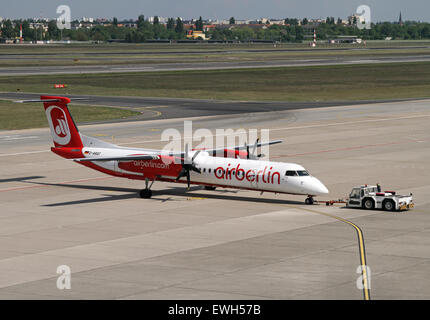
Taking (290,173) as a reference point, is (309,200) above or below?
below

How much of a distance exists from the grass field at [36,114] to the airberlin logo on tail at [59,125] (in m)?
36.9

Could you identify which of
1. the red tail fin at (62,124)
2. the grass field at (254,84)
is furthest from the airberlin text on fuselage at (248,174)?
the grass field at (254,84)

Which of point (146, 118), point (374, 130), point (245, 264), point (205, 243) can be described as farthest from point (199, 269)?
point (146, 118)

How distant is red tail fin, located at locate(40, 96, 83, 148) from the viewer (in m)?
54.1

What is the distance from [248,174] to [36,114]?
60.0 m

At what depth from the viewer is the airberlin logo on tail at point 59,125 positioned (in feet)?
178

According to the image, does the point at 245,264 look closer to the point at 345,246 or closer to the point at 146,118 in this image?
the point at 345,246

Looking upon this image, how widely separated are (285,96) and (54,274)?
322 feet

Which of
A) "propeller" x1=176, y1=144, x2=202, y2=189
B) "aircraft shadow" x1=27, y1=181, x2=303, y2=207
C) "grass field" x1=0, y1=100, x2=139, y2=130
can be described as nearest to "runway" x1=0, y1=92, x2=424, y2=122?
"grass field" x1=0, y1=100, x2=139, y2=130

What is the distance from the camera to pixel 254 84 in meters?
147

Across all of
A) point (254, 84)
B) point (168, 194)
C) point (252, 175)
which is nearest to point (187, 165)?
point (168, 194)

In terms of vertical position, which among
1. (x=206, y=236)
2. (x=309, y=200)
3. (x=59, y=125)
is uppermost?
(x=59, y=125)

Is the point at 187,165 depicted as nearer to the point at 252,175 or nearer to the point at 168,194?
the point at 168,194

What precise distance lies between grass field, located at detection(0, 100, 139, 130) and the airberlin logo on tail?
36.9m
